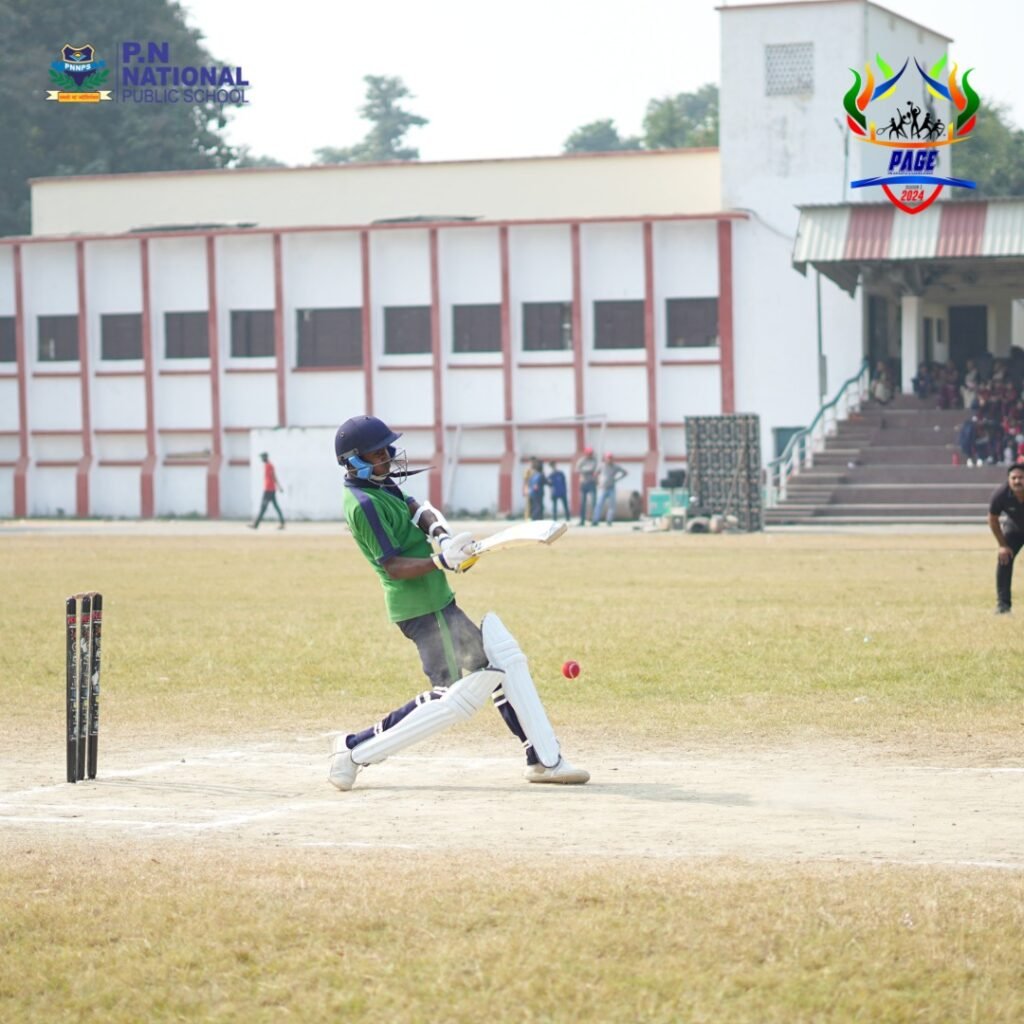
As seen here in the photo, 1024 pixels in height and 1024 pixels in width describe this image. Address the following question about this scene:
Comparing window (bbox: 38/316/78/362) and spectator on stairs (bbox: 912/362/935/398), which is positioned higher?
window (bbox: 38/316/78/362)

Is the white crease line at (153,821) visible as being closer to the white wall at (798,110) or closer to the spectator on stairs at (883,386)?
the spectator on stairs at (883,386)

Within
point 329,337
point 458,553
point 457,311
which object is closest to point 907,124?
point 457,311

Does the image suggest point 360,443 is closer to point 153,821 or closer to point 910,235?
point 153,821

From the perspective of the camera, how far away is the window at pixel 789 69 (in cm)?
5734

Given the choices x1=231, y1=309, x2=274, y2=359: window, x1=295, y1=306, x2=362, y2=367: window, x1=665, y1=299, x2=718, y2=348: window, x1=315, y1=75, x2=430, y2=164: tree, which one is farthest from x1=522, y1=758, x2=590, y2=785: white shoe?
x1=315, y1=75, x2=430, y2=164: tree

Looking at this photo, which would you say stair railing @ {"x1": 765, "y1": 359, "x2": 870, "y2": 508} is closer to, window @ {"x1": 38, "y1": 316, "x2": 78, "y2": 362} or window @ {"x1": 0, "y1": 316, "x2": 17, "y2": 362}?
window @ {"x1": 38, "y1": 316, "x2": 78, "y2": 362}

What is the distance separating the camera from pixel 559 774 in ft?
36.6

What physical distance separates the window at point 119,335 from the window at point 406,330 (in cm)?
866

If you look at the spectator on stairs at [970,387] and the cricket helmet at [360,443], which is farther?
the spectator on stairs at [970,387]

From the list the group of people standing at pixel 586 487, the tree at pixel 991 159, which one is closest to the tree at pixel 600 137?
the tree at pixel 991 159

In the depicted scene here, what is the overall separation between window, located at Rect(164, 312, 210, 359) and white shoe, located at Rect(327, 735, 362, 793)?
2106 inches

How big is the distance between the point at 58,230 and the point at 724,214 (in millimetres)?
25135

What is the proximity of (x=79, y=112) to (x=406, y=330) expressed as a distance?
26.6 m

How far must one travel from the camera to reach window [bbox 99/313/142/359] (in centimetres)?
6412
